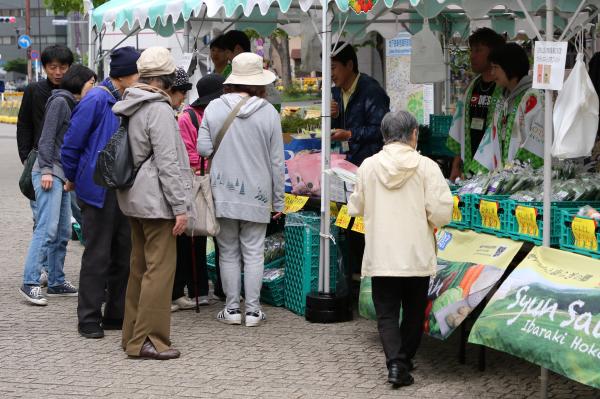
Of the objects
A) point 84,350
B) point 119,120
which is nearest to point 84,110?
point 119,120

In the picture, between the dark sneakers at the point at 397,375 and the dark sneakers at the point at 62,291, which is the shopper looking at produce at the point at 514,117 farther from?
the dark sneakers at the point at 62,291

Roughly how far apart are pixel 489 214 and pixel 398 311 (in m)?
0.80

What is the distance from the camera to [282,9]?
23.1 feet

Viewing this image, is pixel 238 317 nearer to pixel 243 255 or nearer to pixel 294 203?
pixel 243 255

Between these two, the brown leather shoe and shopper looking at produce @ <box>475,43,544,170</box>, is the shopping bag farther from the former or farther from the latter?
shopper looking at produce @ <box>475,43,544,170</box>

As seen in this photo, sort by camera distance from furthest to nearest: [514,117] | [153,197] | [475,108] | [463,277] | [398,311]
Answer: [475,108] → [514,117] → [153,197] → [463,277] → [398,311]

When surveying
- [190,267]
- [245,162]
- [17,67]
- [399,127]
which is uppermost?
[17,67]

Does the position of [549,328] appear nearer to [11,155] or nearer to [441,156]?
[441,156]

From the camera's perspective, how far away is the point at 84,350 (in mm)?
6672

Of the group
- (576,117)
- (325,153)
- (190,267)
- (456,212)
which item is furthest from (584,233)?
(190,267)

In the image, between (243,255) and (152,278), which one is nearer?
(152,278)

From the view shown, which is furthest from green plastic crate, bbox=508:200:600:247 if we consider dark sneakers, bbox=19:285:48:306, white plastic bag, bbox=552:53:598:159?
dark sneakers, bbox=19:285:48:306

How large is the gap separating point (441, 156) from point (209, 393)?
13.6 ft

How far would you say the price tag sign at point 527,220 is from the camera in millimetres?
5613
